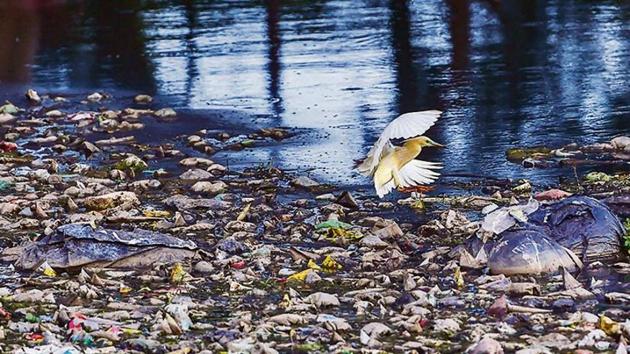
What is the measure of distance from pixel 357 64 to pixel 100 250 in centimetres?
664

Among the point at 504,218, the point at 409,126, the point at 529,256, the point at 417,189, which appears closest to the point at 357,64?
the point at 417,189

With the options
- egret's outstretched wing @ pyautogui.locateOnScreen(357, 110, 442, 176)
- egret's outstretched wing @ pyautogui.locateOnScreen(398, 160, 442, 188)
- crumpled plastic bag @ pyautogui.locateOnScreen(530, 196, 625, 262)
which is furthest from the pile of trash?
egret's outstretched wing @ pyautogui.locateOnScreen(357, 110, 442, 176)

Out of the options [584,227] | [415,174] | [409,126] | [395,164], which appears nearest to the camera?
[584,227]

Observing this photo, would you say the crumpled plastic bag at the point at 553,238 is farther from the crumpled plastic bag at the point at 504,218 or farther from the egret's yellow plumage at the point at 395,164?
the egret's yellow plumage at the point at 395,164

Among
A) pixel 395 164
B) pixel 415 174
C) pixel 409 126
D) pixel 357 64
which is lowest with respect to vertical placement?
pixel 357 64

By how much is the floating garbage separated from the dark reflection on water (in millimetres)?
2125

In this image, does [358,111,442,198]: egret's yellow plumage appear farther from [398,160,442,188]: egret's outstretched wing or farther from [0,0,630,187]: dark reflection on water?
[0,0,630,187]: dark reflection on water

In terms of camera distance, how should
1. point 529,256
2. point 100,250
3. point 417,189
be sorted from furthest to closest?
1. point 417,189
2. point 100,250
3. point 529,256

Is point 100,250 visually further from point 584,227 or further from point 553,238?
point 584,227

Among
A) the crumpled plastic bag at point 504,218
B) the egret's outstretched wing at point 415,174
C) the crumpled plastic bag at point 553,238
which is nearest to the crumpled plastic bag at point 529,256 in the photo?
the crumpled plastic bag at point 553,238

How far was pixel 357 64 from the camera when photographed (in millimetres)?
13016

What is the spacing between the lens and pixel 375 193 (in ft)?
26.7

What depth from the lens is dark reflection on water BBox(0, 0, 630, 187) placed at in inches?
385

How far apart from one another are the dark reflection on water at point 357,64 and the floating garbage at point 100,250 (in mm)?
2125
